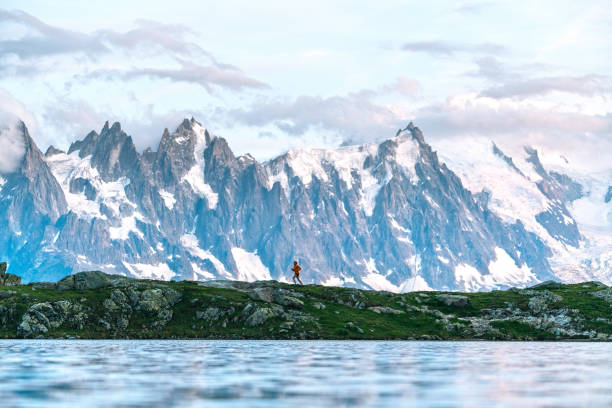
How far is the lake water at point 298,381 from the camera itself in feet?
155

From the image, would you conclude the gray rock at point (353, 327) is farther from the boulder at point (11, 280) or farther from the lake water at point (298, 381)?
the boulder at point (11, 280)

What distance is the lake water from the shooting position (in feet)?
155

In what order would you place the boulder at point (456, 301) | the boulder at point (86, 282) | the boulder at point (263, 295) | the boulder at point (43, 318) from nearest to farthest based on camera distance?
the boulder at point (43, 318)
the boulder at point (263, 295)
the boulder at point (86, 282)
the boulder at point (456, 301)

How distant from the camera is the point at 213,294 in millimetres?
174125

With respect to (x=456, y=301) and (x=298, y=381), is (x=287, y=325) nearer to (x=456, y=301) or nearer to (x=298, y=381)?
(x=456, y=301)

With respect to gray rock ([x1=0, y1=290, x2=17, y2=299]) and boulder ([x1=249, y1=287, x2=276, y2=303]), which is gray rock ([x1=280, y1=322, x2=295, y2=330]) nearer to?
boulder ([x1=249, y1=287, x2=276, y2=303])

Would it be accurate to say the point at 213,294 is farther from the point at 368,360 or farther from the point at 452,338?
the point at 368,360

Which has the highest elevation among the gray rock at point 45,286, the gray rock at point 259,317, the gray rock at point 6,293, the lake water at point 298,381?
the gray rock at point 45,286

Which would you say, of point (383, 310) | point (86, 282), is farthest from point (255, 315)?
point (86, 282)

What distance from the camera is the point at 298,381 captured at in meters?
58.4

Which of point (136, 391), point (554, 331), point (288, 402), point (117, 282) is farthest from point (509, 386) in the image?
point (117, 282)

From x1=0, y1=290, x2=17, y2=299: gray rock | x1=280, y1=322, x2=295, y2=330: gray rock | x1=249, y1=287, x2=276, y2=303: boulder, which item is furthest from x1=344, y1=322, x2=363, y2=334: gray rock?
x1=0, y1=290, x2=17, y2=299: gray rock

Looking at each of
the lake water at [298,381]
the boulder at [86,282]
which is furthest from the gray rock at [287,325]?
the lake water at [298,381]

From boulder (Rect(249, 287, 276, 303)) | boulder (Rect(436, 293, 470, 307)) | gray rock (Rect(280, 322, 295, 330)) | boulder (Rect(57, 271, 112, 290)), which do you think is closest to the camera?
gray rock (Rect(280, 322, 295, 330))
